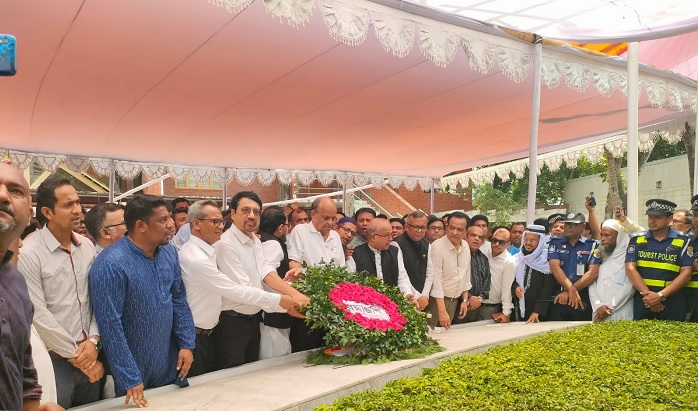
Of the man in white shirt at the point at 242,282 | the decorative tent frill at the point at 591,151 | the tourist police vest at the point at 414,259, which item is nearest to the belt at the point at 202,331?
the man in white shirt at the point at 242,282

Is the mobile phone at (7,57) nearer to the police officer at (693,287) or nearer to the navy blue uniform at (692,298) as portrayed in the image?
the police officer at (693,287)

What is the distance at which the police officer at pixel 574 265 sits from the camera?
290 inches

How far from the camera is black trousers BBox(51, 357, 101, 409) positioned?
138 inches

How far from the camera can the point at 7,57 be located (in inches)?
52.6

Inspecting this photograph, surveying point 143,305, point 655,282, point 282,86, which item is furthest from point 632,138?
point 143,305

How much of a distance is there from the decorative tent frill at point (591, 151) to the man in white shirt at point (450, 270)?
7.39m

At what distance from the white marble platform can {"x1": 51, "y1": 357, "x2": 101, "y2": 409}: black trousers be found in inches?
4.4

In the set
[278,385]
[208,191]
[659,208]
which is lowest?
[278,385]

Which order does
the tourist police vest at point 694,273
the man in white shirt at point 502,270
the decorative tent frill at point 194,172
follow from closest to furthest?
the tourist police vest at point 694,273, the man in white shirt at point 502,270, the decorative tent frill at point 194,172

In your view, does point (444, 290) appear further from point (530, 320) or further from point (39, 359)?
point (39, 359)

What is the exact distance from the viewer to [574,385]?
4.07 m

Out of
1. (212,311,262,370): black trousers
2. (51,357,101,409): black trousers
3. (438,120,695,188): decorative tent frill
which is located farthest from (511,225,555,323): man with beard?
(438,120,695,188): decorative tent frill

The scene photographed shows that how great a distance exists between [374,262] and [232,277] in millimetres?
1953

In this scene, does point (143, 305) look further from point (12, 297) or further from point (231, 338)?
point (12, 297)
